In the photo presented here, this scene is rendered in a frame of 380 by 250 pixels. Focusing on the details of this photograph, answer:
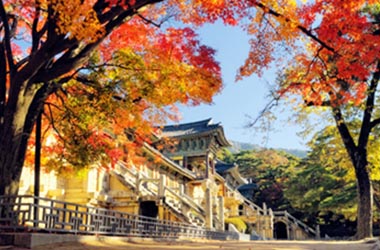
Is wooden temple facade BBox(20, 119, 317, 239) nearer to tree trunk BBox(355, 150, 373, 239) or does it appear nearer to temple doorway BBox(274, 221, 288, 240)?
temple doorway BBox(274, 221, 288, 240)

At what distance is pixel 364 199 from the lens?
15.1 m

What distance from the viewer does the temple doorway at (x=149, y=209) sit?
69.7 feet

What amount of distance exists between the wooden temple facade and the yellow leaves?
6.87 m

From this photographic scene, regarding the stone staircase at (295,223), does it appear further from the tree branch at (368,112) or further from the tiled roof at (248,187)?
the tree branch at (368,112)

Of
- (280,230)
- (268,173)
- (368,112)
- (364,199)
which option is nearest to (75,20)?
(364,199)

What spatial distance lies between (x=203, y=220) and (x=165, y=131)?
70.4 feet

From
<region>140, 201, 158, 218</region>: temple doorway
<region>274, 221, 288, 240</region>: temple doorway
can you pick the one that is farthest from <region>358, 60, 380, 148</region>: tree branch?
<region>274, 221, 288, 240</region>: temple doorway

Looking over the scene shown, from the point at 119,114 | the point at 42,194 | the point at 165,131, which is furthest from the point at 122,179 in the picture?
the point at 165,131

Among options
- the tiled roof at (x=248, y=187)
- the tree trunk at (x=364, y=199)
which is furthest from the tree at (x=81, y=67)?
the tiled roof at (x=248, y=187)

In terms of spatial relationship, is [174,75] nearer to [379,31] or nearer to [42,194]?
[379,31]

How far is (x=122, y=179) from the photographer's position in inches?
838

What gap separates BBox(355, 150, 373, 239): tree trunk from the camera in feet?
48.8

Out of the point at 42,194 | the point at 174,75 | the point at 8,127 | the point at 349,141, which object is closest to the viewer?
the point at 8,127

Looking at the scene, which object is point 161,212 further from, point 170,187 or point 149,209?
point 170,187
